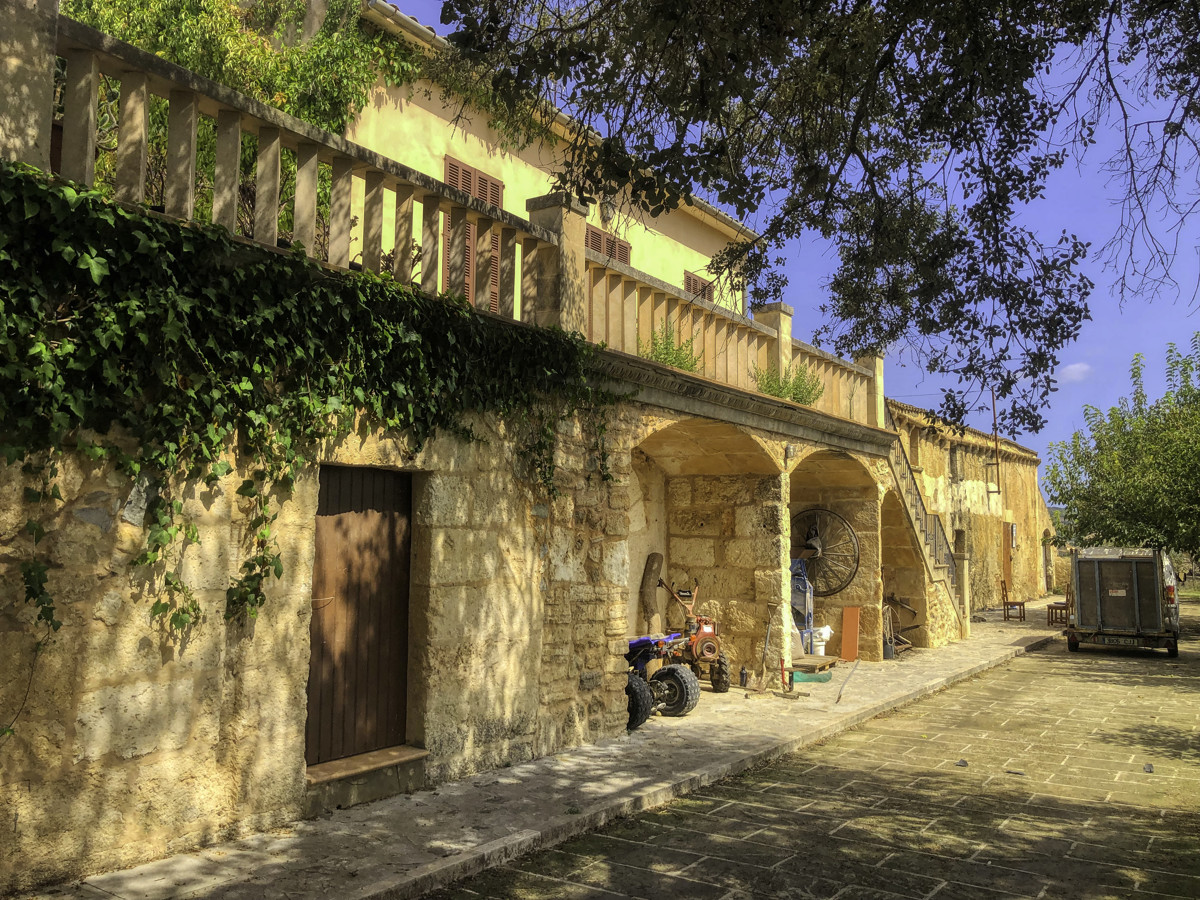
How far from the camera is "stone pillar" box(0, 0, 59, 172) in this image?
395 cm

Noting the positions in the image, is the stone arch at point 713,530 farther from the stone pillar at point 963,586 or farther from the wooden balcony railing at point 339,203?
the stone pillar at point 963,586

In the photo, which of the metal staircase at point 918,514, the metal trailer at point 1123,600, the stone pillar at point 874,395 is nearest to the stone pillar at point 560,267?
the stone pillar at point 874,395

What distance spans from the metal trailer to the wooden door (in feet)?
36.4

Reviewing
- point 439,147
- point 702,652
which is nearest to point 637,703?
Answer: point 702,652

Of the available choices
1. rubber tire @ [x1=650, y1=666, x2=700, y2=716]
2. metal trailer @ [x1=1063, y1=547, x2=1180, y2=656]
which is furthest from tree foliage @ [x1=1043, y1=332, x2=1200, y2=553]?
rubber tire @ [x1=650, y1=666, x2=700, y2=716]

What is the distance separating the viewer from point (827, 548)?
543 inches

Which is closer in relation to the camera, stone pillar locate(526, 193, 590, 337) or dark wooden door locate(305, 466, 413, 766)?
dark wooden door locate(305, 466, 413, 766)

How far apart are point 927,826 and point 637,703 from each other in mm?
2978

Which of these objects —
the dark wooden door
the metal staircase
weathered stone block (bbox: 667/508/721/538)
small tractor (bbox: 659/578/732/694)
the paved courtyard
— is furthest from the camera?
the metal staircase

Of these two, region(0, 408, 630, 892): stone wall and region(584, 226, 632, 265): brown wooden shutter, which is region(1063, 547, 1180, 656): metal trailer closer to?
region(584, 226, 632, 265): brown wooden shutter

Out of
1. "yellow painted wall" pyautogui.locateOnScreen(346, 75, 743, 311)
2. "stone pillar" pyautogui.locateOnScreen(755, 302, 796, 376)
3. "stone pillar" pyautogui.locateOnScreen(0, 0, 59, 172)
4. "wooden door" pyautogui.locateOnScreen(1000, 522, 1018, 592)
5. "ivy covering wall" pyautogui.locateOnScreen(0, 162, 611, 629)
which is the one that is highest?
"yellow painted wall" pyautogui.locateOnScreen(346, 75, 743, 311)

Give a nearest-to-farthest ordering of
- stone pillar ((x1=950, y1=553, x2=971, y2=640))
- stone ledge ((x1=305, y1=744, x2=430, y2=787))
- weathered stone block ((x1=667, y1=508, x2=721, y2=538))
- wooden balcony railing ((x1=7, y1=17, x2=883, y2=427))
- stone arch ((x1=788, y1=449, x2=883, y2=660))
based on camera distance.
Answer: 1. wooden balcony railing ((x1=7, y1=17, x2=883, y2=427))
2. stone ledge ((x1=305, y1=744, x2=430, y2=787))
3. weathered stone block ((x1=667, y1=508, x2=721, y2=538))
4. stone arch ((x1=788, y1=449, x2=883, y2=660))
5. stone pillar ((x1=950, y1=553, x2=971, y2=640))

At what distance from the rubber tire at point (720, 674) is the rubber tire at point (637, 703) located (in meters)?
2.18

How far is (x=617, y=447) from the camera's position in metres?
7.92
